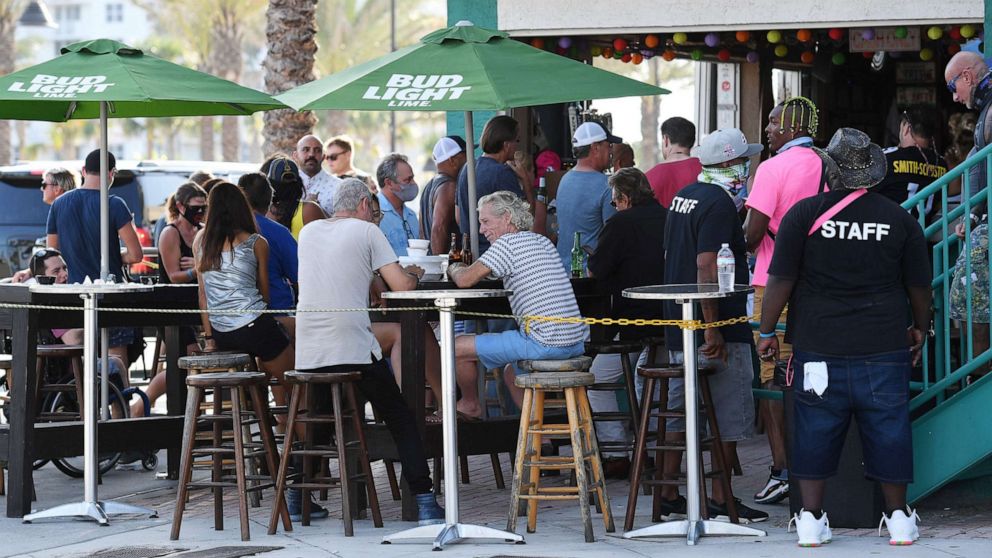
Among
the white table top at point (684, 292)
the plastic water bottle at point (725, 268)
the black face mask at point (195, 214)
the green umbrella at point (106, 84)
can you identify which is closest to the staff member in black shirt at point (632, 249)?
the plastic water bottle at point (725, 268)

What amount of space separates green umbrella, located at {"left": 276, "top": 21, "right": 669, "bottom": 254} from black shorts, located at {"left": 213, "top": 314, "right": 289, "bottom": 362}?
48.2 inches

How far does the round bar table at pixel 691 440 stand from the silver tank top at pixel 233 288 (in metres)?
2.24

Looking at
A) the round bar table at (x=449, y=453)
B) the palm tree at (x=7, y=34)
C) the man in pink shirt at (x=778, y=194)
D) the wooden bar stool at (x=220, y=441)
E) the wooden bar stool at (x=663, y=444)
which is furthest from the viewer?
the palm tree at (x=7, y=34)

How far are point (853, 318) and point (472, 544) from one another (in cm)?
206

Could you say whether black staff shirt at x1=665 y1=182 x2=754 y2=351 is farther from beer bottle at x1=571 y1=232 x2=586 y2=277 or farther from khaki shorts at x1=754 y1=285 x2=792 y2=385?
beer bottle at x1=571 y1=232 x2=586 y2=277

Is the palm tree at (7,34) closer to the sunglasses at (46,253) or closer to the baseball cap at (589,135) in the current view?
the sunglasses at (46,253)

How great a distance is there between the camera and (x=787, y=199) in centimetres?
796

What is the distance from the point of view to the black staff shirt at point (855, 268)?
6.77 metres

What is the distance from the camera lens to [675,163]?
9602 millimetres

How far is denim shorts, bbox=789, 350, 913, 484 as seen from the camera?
6859mm

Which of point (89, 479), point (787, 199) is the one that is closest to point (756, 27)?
point (787, 199)

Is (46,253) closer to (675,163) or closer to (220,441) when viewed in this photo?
(220,441)

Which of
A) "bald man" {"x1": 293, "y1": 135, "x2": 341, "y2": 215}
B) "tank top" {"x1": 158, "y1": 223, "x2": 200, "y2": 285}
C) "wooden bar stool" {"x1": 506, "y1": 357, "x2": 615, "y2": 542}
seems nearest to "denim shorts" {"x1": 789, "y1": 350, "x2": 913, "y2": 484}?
"wooden bar stool" {"x1": 506, "y1": 357, "x2": 615, "y2": 542}

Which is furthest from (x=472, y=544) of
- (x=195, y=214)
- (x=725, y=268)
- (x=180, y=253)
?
(x=180, y=253)
